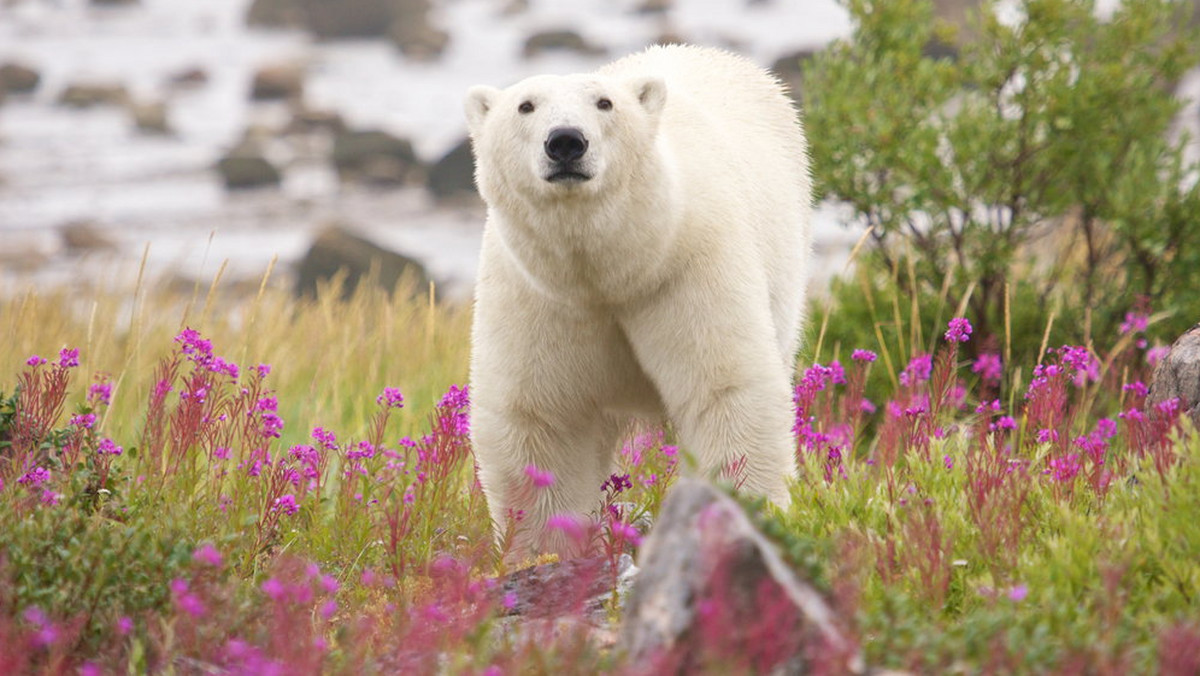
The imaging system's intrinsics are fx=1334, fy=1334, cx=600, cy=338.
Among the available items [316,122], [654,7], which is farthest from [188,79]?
[654,7]

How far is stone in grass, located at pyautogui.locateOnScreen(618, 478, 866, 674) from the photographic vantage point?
96.1 inches

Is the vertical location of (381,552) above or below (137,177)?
above

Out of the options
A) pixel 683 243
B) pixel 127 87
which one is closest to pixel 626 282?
pixel 683 243

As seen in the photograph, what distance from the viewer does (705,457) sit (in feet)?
13.9

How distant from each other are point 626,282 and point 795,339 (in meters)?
1.71

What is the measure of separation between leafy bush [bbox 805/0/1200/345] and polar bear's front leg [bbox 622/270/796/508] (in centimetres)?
280

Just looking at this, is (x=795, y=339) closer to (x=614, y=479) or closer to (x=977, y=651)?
(x=614, y=479)

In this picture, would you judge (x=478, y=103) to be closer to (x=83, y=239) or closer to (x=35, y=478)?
(x=35, y=478)

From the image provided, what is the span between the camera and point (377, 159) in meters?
22.9

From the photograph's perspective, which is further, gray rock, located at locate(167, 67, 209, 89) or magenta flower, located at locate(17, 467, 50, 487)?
gray rock, located at locate(167, 67, 209, 89)

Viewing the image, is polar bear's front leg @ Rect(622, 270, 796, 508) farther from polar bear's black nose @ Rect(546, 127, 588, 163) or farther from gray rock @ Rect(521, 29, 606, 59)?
gray rock @ Rect(521, 29, 606, 59)

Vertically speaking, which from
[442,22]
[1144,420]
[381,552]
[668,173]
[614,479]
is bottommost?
[442,22]

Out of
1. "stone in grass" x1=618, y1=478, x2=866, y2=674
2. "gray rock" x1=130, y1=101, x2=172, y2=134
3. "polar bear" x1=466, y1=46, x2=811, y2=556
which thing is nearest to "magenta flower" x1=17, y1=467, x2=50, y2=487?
"polar bear" x1=466, y1=46, x2=811, y2=556

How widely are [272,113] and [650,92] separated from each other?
73.1ft
